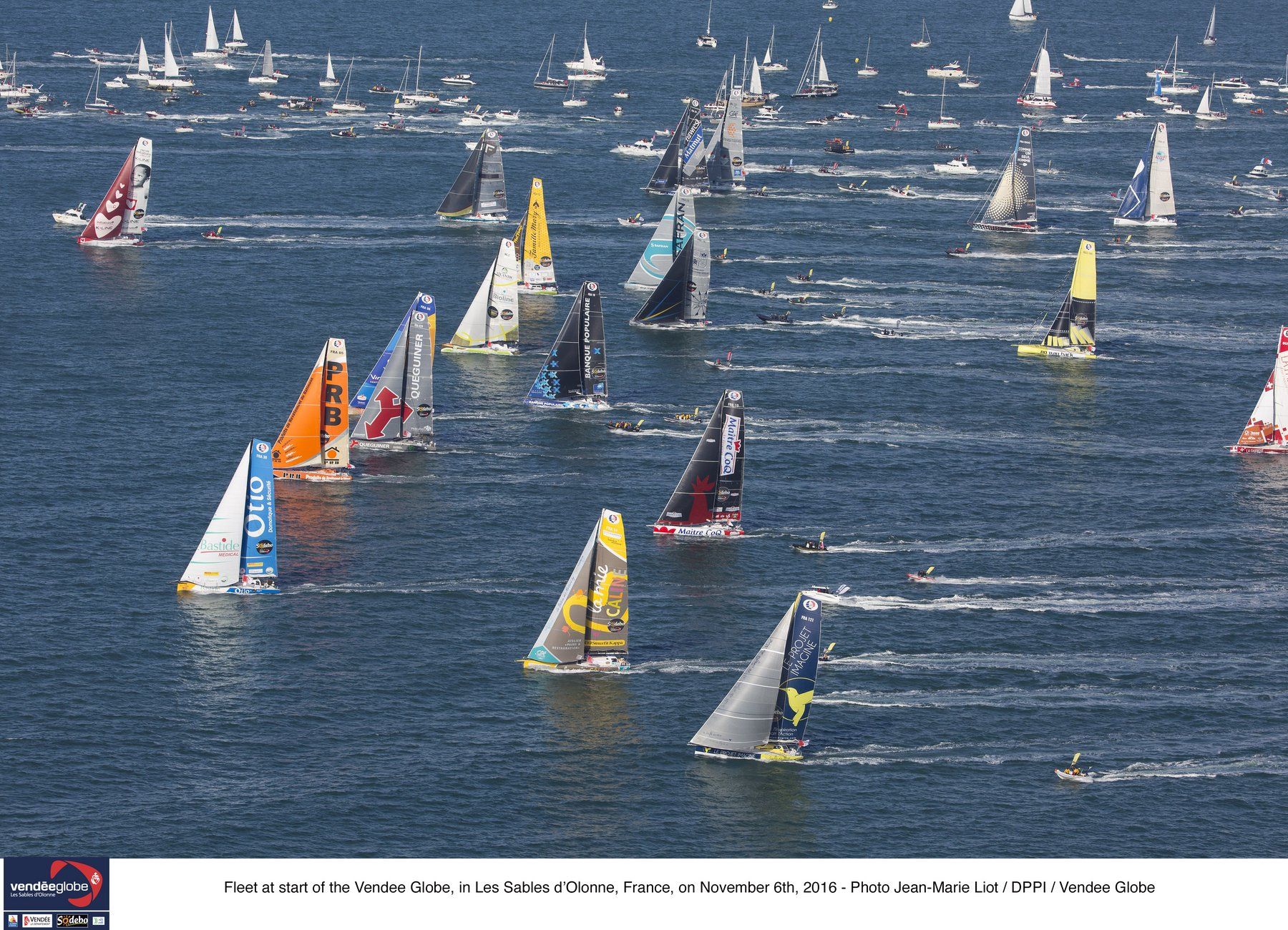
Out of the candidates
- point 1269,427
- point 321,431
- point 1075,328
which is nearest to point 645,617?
point 321,431

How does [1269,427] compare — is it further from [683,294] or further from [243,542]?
[243,542]

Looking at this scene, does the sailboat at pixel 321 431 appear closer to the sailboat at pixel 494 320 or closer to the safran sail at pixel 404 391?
the safran sail at pixel 404 391

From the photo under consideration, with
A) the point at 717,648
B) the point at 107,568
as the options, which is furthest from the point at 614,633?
the point at 107,568

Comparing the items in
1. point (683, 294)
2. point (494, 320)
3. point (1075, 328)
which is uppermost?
point (683, 294)

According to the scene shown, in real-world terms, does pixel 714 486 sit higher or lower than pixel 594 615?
higher

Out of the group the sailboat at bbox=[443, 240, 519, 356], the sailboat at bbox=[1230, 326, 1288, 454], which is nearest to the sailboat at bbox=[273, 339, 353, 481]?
the sailboat at bbox=[443, 240, 519, 356]

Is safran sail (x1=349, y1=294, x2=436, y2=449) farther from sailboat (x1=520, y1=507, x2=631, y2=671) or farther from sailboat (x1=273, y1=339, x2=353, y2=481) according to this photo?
sailboat (x1=520, y1=507, x2=631, y2=671)
